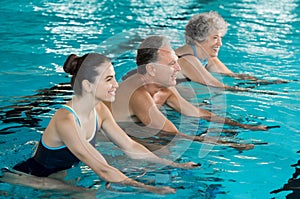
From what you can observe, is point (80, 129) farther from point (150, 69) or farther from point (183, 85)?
point (183, 85)

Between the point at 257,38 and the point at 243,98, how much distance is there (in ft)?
10.2

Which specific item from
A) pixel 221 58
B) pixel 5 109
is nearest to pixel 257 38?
pixel 221 58

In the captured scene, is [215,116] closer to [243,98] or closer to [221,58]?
[243,98]

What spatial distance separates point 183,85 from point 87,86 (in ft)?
8.31

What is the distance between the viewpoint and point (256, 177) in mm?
3535

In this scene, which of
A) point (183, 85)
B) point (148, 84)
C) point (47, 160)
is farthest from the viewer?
point (183, 85)

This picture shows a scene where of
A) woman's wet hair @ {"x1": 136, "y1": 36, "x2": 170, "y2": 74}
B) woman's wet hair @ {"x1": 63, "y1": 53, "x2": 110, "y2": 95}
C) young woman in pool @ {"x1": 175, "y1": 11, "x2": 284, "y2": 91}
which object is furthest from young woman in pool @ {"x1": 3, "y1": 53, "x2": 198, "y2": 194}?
young woman in pool @ {"x1": 175, "y1": 11, "x2": 284, "y2": 91}

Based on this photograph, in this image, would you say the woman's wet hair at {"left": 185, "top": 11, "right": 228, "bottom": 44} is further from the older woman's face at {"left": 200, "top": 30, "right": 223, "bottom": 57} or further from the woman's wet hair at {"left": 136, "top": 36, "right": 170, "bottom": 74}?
the woman's wet hair at {"left": 136, "top": 36, "right": 170, "bottom": 74}

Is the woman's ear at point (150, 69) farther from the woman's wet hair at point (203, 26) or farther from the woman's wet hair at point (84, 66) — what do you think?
the woman's wet hair at point (203, 26)

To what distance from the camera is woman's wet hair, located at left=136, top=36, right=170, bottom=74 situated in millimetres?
3896

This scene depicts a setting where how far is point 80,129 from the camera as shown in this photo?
3.00 meters

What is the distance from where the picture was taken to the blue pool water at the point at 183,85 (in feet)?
11.2

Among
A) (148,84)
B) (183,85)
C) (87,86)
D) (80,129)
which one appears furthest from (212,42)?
(80,129)

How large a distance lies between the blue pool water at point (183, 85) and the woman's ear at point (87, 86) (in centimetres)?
60
